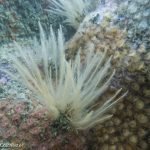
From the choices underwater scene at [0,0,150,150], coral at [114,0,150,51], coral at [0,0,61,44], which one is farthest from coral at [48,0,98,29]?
coral at [114,0,150,51]

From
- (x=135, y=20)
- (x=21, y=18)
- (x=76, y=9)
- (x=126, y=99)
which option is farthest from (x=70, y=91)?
(x=21, y=18)

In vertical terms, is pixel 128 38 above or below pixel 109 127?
above

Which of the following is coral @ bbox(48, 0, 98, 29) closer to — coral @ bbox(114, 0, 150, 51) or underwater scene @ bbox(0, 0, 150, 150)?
underwater scene @ bbox(0, 0, 150, 150)

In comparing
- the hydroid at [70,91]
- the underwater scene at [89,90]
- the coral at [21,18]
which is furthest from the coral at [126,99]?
the coral at [21,18]

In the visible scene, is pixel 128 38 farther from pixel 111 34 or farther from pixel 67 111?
pixel 67 111

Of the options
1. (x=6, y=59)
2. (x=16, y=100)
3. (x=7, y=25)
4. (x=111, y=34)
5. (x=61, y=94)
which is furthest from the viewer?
(x=7, y=25)

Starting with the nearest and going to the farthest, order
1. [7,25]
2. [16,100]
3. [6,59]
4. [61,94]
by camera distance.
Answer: [61,94]
[16,100]
[6,59]
[7,25]

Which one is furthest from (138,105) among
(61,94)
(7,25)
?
(7,25)

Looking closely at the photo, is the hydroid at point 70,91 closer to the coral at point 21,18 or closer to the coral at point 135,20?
the coral at point 135,20
